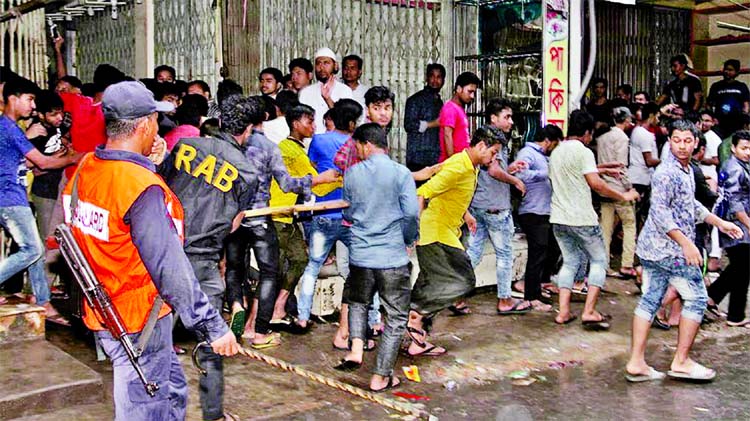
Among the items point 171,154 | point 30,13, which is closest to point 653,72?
point 30,13

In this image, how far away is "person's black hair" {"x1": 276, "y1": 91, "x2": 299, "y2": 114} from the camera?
8734 millimetres

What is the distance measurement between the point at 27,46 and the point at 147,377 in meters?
5.91

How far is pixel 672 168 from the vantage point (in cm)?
651

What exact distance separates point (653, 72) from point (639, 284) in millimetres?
6149

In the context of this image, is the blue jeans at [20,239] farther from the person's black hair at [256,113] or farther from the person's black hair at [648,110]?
the person's black hair at [648,110]

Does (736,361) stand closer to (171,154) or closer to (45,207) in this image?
(171,154)

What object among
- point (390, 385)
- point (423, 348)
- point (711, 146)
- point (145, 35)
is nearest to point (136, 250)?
point (390, 385)

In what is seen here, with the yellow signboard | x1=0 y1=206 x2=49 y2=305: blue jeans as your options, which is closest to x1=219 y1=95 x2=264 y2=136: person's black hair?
x1=0 y1=206 x2=49 y2=305: blue jeans

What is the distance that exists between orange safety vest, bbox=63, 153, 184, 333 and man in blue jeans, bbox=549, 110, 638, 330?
5217 mm

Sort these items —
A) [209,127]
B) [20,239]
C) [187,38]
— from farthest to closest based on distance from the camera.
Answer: [187,38] → [20,239] → [209,127]

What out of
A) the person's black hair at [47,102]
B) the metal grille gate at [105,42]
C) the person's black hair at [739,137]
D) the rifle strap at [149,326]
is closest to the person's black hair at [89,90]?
the person's black hair at [47,102]

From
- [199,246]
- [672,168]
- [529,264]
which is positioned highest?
[672,168]

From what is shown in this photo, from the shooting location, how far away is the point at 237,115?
5.82 m

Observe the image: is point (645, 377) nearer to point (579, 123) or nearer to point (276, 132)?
point (579, 123)
